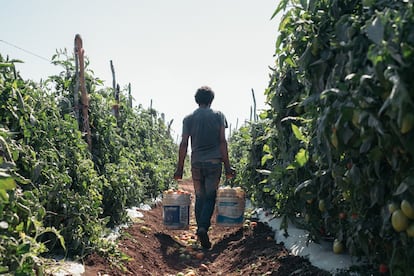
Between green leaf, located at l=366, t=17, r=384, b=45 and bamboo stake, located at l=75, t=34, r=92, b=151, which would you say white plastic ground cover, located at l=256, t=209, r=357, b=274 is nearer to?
green leaf, located at l=366, t=17, r=384, b=45

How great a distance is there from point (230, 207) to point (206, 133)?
84 cm

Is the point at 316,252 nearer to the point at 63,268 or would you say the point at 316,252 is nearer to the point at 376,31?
the point at 63,268

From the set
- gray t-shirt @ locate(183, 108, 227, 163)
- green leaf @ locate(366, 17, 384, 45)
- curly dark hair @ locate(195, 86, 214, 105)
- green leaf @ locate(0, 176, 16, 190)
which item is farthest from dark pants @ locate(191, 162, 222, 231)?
green leaf @ locate(366, 17, 384, 45)

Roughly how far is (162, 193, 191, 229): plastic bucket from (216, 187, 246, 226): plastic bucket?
43 centimetres

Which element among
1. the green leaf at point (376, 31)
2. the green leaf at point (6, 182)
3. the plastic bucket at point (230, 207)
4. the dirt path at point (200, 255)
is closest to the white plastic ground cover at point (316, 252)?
the dirt path at point (200, 255)

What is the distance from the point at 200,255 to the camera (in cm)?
465

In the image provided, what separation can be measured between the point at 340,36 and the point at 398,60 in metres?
0.69

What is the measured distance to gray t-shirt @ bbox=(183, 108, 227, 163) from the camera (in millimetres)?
5008

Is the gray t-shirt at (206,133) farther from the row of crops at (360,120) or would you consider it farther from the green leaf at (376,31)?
the green leaf at (376,31)

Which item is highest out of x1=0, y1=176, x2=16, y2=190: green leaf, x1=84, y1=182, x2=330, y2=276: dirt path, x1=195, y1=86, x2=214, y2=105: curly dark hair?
x1=195, y1=86, x2=214, y2=105: curly dark hair

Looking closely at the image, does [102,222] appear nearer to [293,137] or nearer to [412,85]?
[293,137]

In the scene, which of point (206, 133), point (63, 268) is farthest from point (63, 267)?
point (206, 133)

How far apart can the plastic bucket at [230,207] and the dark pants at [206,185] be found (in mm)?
98

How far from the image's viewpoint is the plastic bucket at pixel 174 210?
515cm
